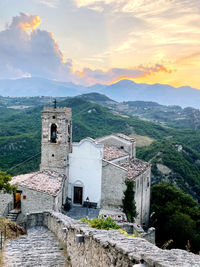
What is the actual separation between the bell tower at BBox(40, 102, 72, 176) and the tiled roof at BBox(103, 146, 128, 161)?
172 inches

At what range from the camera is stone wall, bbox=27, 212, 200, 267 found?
3927mm

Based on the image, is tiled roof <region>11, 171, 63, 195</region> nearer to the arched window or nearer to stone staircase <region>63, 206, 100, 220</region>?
stone staircase <region>63, 206, 100, 220</region>

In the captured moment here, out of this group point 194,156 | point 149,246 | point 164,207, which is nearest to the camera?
point 149,246

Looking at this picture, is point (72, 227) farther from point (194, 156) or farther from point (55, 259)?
point (194, 156)

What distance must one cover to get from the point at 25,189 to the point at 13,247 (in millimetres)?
9953

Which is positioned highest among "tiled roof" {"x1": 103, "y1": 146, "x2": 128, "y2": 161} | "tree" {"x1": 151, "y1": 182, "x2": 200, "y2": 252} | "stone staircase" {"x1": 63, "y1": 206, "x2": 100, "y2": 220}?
"tiled roof" {"x1": 103, "y1": 146, "x2": 128, "y2": 161}

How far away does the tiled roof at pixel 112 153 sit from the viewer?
2747 cm

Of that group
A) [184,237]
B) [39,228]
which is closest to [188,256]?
[39,228]

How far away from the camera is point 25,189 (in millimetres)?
20016

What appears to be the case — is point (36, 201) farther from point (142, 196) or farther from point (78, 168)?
point (142, 196)

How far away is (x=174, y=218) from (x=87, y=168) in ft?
48.8

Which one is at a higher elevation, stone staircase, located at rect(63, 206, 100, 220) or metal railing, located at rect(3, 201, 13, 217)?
metal railing, located at rect(3, 201, 13, 217)


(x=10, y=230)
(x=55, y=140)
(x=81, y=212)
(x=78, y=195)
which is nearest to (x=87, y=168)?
(x=78, y=195)

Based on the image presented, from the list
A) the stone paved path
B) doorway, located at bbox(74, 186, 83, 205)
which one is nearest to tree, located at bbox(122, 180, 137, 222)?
doorway, located at bbox(74, 186, 83, 205)
